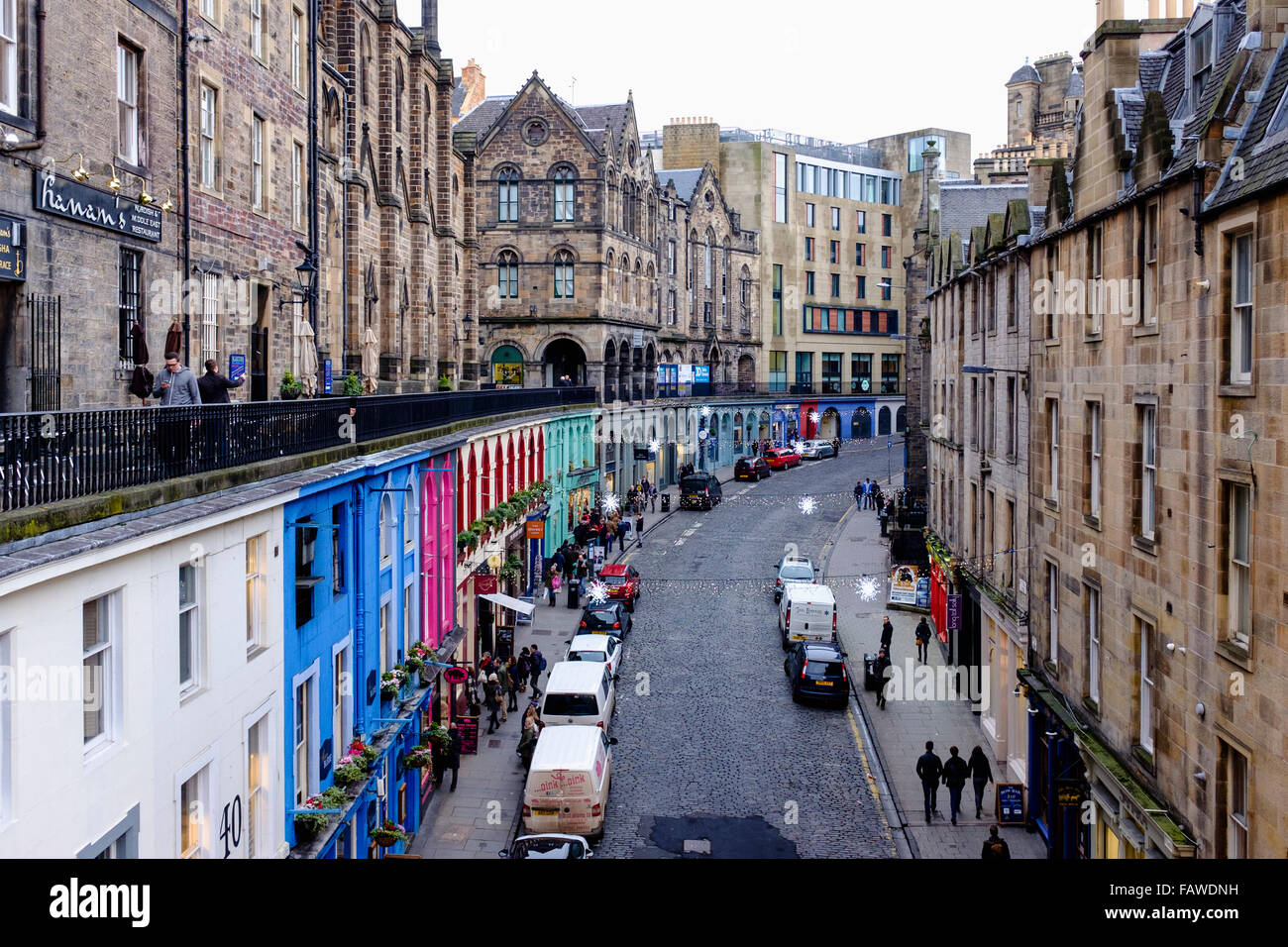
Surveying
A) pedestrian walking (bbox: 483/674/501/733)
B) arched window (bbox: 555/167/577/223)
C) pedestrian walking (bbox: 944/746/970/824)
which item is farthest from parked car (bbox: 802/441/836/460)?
pedestrian walking (bbox: 944/746/970/824)

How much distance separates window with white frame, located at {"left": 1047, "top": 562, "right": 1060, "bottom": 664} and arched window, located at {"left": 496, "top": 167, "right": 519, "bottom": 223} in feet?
157

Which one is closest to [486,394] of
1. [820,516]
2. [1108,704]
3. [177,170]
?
[177,170]

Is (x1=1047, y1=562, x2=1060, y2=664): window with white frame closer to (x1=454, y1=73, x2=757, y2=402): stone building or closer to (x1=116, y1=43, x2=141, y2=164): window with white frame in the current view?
(x1=116, y1=43, x2=141, y2=164): window with white frame

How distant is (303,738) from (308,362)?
10.7m

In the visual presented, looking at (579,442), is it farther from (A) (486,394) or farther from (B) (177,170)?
(B) (177,170)

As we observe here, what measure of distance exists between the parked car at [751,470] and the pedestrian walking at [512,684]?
1738 inches

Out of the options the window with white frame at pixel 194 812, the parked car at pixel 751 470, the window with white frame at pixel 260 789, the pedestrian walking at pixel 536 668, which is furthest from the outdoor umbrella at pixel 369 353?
the parked car at pixel 751 470

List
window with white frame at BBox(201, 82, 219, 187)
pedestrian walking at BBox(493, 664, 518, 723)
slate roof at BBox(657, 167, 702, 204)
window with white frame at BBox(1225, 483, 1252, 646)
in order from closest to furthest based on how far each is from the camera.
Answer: window with white frame at BBox(1225, 483, 1252, 646), window with white frame at BBox(201, 82, 219, 187), pedestrian walking at BBox(493, 664, 518, 723), slate roof at BBox(657, 167, 702, 204)

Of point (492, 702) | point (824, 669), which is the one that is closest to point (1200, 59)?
point (824, 669)

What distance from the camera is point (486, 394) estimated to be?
1281 inches

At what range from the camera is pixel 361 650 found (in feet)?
60.2

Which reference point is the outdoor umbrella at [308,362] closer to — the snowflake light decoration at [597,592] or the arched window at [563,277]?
the snowflake light decoration at [597,592]

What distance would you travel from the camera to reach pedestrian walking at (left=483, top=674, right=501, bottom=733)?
87.6 ft
